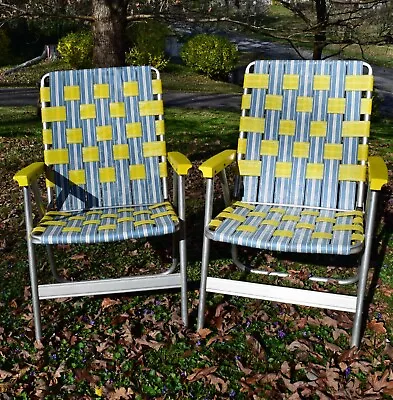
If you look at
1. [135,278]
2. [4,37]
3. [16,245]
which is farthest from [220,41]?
[135,278]

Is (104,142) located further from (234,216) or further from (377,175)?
(377,175)

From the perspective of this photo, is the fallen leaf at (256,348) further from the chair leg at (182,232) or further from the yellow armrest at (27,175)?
the yellow armrest at (27,175)

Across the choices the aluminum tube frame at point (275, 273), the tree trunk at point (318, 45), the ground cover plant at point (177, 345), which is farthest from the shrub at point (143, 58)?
the aluminum tube frame at point (275, 273)

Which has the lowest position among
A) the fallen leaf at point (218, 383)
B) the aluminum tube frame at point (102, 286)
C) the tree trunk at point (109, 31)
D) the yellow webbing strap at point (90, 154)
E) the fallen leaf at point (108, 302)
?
the fallen leaf at point (218, 383)

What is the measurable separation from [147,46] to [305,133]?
12.2 metres

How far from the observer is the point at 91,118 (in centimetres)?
315

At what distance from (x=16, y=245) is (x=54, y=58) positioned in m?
13.6

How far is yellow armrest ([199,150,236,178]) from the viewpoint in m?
2.63

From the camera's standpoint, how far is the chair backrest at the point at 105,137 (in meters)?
3.11

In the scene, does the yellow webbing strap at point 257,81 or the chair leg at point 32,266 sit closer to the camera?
the chair leg at point 32,266

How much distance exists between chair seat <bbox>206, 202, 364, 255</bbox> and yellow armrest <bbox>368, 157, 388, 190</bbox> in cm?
26

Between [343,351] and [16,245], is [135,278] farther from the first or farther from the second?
[16,245]

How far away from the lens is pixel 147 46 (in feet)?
47.9

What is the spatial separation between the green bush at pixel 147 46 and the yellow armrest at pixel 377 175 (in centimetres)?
1235
